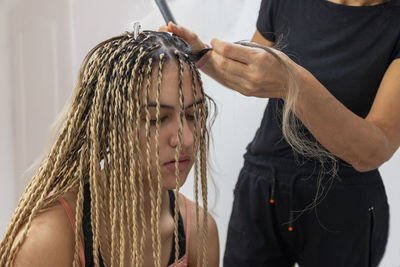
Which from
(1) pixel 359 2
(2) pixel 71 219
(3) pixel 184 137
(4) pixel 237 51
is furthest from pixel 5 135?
(1) pixel 359 2

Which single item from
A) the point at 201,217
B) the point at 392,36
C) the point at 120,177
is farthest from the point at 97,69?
the point at 392,36

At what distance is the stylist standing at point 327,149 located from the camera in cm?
110

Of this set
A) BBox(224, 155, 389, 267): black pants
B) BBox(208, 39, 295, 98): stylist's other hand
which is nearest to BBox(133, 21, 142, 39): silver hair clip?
BBox(208, 39, 295, 98): stylist's other hand

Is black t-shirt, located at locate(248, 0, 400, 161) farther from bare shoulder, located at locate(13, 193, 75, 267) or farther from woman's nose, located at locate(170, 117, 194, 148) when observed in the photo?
bare shoulder, located at locate(13, 193, 75, 267)

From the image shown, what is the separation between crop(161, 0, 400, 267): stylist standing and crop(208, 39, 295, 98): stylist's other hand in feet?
0.24

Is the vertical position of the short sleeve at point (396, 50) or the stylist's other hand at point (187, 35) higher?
the stylist's other hand at point (187, 35)

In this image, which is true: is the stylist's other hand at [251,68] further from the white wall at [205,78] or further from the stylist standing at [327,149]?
the white wall at [205,78]

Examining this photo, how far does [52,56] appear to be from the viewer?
77.0 inches

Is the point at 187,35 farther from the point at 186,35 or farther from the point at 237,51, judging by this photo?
the point at 237,51

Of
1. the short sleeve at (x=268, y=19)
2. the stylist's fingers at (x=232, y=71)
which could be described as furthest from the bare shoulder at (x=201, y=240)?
the short sleeve at (x=268, y=19)

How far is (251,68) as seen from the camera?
960 mm

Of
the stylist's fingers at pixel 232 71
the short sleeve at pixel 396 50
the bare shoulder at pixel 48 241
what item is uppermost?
the short sleeve at pixel 396 50

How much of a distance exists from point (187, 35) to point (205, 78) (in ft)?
3.08

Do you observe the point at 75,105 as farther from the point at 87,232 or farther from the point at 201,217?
the point at 201,217
